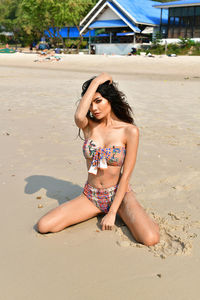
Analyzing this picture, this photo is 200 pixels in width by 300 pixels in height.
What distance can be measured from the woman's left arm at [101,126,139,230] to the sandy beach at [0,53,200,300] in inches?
6.2

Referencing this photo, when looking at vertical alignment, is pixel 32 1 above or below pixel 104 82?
above

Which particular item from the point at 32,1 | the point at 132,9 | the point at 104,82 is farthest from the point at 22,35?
the point at 104,82

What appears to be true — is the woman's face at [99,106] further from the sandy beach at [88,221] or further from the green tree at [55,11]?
the green tree at [55,11]

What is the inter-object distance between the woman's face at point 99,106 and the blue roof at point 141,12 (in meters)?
35.6

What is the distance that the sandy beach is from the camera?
2732 mm

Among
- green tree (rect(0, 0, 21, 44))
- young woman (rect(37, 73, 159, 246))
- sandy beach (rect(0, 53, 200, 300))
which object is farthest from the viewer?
green tree (rect(0, 0, 21, 44))

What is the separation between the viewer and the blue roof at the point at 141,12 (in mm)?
37406

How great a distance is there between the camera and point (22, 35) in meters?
59.2

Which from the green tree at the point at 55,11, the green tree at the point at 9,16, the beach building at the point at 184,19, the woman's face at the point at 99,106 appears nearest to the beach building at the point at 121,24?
the beach building at the point at 184,19

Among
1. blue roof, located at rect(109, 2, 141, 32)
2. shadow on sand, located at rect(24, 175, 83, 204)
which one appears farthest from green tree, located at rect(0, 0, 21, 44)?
shadow on sand, located at rect(24, 175, 83, 204)

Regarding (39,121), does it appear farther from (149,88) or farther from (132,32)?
(132,32)

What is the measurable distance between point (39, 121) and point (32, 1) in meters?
40.7

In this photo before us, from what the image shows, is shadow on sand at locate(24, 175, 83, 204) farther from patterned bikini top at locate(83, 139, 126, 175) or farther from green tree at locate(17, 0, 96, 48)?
green tree at locate(17, 0, 96, 48)

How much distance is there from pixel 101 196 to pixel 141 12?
40.4m
